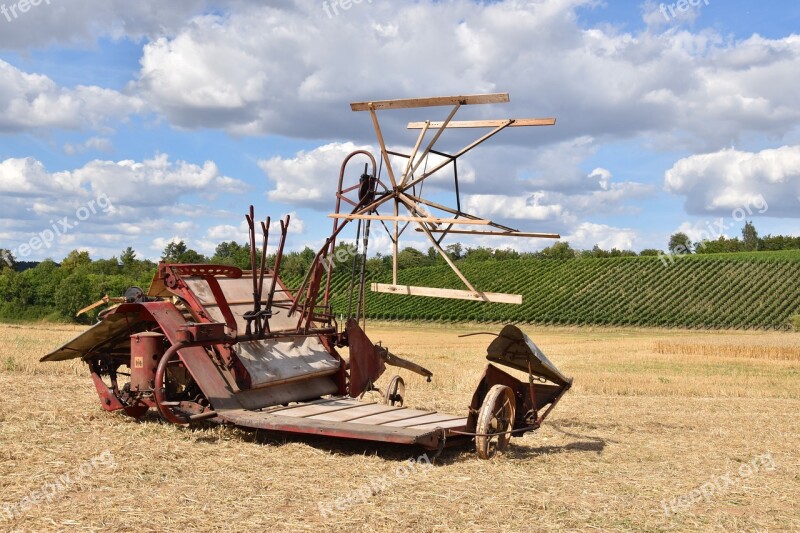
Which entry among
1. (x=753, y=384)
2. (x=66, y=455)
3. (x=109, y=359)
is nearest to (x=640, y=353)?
(x=753, y=384)

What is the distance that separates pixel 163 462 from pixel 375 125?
4.85 meters

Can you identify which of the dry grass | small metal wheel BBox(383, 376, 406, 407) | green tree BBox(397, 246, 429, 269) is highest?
green tree BBox(397, 246, 429, 269)

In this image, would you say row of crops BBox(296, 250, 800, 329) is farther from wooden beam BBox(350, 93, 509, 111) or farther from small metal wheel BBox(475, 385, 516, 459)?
small metal wheel BBox(475, 385, 516, 459)

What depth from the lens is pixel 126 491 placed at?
5.84 metres

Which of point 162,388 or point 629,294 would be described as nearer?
point 162,388

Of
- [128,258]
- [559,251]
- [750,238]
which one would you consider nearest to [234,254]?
[128,258]

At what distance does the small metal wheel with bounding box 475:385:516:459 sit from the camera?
758 centimetres

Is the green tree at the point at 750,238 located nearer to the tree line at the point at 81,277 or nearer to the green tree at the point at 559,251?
the green tree at the point at 559,251

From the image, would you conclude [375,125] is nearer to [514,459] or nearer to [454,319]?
[514,459]

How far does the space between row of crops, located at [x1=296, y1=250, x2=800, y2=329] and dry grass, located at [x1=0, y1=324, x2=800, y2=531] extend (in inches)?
1591

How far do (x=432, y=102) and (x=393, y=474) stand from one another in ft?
14.7

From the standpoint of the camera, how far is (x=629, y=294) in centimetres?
6062

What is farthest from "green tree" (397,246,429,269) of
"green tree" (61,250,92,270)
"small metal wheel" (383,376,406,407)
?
"small metal wheel" (383,376,406,407)

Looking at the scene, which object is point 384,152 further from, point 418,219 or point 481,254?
point 481,254
